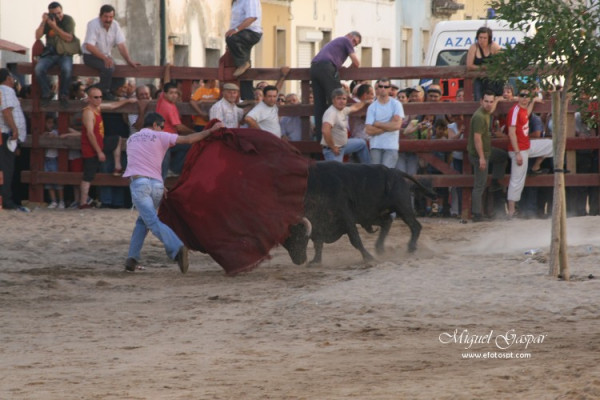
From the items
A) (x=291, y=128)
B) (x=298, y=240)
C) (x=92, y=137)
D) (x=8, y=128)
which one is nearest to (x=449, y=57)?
(x=291, y=128)

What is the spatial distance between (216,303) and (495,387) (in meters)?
4.67

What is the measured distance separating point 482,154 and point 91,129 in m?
5.38

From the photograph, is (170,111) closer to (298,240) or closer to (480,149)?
(480,149)

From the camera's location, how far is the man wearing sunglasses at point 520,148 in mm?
18078

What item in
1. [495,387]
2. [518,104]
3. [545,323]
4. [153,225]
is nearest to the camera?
[495,387]

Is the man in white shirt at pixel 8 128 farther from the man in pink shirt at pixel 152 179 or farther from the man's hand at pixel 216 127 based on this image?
the man's hand at pixel 216 127

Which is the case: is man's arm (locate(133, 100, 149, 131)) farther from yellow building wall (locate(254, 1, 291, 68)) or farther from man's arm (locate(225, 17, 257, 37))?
yellow building wall (locate(254, 1, 291, 68))

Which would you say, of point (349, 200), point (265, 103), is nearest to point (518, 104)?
point (265, 103)

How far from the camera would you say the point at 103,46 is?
63.4 feet

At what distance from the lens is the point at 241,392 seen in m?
7.64

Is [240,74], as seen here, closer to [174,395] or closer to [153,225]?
[153,225]

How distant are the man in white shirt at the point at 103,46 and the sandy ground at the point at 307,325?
12.4 feet
